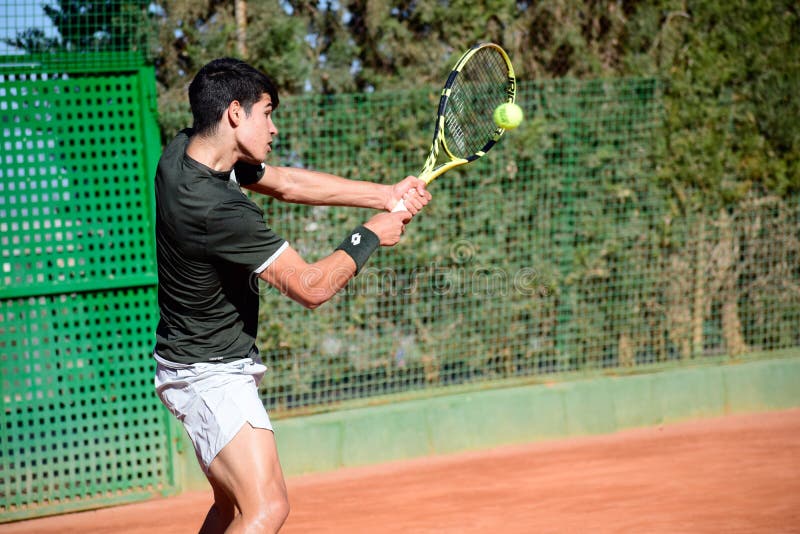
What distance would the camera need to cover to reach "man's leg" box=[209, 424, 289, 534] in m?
2.85

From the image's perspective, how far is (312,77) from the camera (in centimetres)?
655

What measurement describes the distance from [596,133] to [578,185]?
413mm

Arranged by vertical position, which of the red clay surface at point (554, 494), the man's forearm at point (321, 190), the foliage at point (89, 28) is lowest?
the red clay surface at point (554, 494)

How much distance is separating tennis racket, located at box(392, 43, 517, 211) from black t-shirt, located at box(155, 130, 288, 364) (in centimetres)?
99

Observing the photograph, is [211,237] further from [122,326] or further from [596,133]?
[596,133]

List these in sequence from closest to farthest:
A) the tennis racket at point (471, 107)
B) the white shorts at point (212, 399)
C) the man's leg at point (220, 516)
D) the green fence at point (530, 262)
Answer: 1. the white shorts at point (212, 399)
2. the man's leg at point (220, 516)
3. the tennis racket at point (471, 107)
4. the green fence at point (530, 262)

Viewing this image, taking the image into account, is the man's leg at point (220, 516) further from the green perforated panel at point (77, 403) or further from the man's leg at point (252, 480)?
the green perforated panel at point (77, 403)

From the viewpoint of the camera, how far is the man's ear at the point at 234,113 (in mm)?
3031

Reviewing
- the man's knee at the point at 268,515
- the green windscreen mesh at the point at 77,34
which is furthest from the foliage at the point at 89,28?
the man's knee at the point at 268,515

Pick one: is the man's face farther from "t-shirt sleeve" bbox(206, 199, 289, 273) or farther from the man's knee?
the man's knee

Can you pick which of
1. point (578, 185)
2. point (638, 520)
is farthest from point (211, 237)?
point (578, 185)

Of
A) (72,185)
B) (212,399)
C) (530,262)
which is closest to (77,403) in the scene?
(72,185)

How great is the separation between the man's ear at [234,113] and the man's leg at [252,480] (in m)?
1.03

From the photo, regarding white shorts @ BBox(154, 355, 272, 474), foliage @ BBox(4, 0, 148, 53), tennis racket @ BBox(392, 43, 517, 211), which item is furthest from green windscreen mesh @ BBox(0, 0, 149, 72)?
white shorts @ BBox(154, 355, 272, 474)
